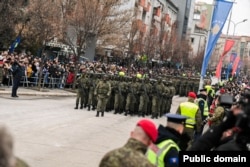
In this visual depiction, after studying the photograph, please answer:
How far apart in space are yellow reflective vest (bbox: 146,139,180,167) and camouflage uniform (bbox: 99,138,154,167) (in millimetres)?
691

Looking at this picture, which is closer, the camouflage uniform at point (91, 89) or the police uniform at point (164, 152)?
the police uniform at point (164, 152)

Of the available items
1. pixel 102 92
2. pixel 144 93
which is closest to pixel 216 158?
pixel 102 92

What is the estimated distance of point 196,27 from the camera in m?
112

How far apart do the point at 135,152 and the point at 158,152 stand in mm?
876

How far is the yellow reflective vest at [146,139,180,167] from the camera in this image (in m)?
5.17

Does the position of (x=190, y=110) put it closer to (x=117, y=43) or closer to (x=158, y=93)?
(x=158, y=93)

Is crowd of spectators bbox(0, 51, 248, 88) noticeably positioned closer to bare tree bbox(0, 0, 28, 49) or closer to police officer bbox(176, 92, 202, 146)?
bare tree bbox(0, 0, 28, 49)

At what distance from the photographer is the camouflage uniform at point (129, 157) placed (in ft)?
14.1

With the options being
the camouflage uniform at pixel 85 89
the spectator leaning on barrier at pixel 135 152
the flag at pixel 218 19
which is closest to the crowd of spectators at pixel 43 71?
the camouflage uniform at pixel 85 89

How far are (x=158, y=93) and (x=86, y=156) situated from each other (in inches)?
388

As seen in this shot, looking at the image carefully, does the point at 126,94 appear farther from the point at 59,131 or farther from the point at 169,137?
the point at 169,137

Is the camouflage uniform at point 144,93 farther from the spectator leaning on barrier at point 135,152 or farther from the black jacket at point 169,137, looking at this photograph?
the spectator leaning on barrier at point 135,152

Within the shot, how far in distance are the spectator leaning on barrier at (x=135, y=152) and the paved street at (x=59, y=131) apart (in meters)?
5.71

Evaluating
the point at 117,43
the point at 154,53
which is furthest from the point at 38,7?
the point at 154,53
